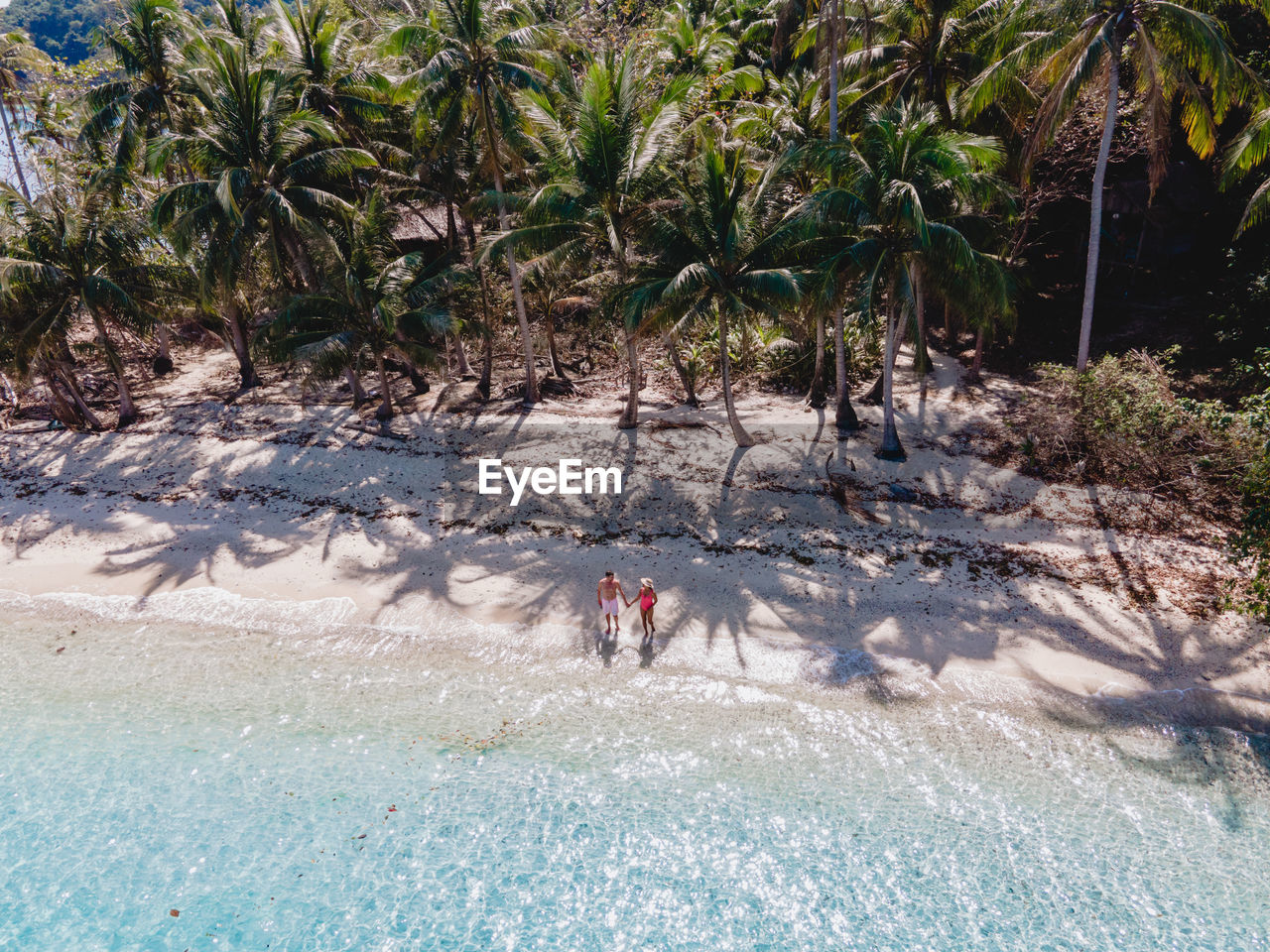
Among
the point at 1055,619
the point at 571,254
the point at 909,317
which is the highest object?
the point at 571,254

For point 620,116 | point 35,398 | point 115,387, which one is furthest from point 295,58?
point 35,398

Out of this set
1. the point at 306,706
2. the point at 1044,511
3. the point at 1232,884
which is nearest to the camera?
the point at 1232,884

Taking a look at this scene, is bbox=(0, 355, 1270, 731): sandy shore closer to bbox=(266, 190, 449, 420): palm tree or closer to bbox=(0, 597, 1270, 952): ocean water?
bbox=(0, 597, 1270, 952): ocean water

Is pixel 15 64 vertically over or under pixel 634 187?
over

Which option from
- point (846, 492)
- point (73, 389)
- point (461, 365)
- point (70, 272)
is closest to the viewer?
point (846, 492)

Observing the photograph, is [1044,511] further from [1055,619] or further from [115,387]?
[115,387]

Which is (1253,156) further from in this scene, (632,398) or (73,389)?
(73,389)

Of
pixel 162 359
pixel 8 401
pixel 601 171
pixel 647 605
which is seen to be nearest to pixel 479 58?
pixel 601 171
